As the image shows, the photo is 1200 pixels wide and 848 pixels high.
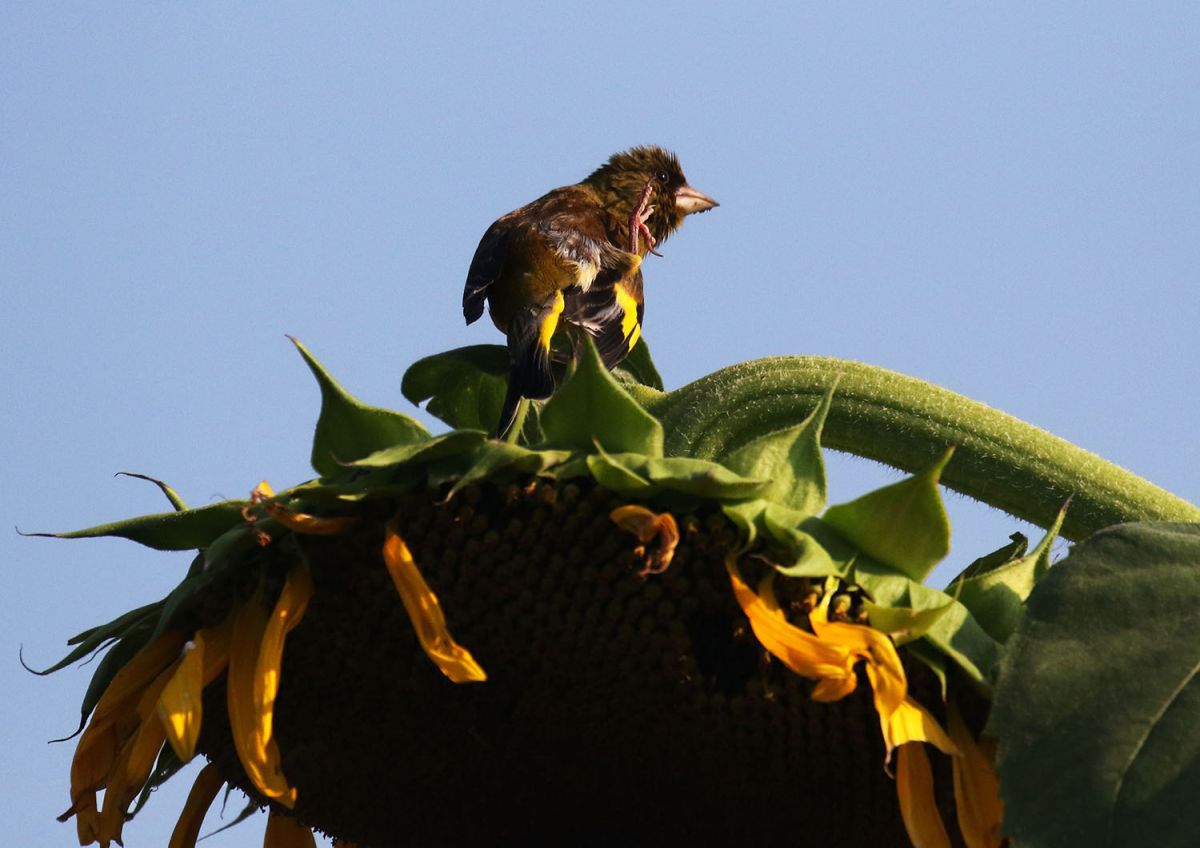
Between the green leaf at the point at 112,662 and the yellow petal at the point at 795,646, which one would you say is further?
the green leaf at the point at 112,662

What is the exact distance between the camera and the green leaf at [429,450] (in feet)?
7.01

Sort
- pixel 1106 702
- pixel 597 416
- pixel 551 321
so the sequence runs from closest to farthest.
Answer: pixel 1106 702 < pixel 597 416 < pixel 551 321

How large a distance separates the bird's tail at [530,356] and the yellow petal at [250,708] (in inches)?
16.0

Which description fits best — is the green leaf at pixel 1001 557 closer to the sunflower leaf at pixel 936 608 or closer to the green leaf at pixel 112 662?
the sunflower leaf at pixel 936 608

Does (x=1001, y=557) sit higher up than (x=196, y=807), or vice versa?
(x=1001, y=557)

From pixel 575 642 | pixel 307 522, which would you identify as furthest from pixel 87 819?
pixel 575 642

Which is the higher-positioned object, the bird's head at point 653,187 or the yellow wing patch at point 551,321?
the bird's head at point 653,187

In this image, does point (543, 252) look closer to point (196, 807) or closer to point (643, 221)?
point (643, 221)

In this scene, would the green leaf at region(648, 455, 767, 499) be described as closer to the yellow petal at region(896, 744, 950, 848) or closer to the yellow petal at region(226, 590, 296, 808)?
the yellow petal at region(896, 744, 950, 848)

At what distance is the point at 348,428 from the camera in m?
2.22

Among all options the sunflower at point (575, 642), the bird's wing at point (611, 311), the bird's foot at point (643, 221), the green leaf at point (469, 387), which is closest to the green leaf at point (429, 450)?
the sunflower at point (575, 642)

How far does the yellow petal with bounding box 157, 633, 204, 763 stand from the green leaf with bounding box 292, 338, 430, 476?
291mm

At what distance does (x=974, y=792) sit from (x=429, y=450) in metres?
0.73

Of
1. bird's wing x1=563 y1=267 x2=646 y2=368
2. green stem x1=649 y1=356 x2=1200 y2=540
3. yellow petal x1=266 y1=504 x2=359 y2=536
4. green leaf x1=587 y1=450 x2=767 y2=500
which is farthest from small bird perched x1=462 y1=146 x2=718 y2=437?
green leaf x1=587 y1=450 x2=767 y2=500
